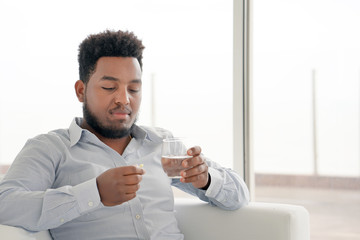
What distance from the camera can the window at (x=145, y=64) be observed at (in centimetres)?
315

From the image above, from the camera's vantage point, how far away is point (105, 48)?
2.07 metres

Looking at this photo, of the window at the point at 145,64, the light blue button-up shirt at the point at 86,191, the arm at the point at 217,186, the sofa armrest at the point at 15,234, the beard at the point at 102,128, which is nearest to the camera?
the sofa armrest at the point at 15,234

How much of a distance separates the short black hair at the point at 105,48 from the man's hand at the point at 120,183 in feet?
2.02

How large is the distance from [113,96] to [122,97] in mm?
36

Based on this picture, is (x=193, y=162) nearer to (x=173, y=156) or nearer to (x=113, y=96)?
(x=173, y=156)

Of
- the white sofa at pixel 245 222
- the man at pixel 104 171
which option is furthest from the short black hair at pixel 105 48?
the white sofa at pixel 245 222

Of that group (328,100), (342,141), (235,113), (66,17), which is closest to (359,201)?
(342,141)

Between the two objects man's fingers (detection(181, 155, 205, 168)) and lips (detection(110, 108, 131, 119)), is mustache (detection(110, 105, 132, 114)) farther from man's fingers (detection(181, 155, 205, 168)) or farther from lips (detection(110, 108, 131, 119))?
man's fingers (detection(181, 155, 205, 168))

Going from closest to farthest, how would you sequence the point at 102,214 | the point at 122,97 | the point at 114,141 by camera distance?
the point at 102,214
the point at 122,97
the point at 114,141

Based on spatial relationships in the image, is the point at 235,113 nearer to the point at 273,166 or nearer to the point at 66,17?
the point at 273,166

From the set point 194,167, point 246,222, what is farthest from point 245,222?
point 194,167

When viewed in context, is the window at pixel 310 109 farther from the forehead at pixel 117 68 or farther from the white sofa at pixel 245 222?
the forehead at pixel 117 68

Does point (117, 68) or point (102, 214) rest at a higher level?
point (117, 68)

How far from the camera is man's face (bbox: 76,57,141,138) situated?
2010 mm
